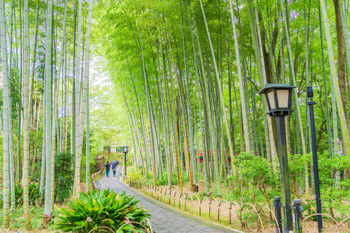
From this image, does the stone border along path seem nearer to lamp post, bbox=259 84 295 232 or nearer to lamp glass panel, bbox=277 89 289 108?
lamp post, bbox=259 84 295 232

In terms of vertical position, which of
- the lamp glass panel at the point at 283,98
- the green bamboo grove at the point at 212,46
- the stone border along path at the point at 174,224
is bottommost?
the stone border along path at the point at 174,224

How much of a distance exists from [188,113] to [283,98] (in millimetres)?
4450

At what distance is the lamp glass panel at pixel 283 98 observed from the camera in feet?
7.73

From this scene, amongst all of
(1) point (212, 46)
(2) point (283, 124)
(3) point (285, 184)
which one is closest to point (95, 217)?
(3) point (285, 184)

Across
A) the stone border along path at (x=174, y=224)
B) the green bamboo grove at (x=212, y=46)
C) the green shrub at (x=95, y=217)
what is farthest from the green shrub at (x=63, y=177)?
the green shrub at (x=95, y=217)

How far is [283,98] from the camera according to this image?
7.73 ft

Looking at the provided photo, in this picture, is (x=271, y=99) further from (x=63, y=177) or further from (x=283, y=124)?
(x=63, y=177)

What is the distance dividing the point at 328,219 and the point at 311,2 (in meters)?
4.19

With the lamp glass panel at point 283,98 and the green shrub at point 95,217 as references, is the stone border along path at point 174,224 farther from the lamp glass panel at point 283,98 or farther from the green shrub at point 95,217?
the lamp glass panel at point 283,98

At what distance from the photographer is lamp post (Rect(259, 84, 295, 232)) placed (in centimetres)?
224

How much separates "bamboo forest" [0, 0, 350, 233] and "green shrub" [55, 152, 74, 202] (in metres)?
0.03

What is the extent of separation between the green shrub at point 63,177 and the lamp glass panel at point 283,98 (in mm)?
5142

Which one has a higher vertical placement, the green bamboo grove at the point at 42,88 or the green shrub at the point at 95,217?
the green bamboo grove at the point at 42,88

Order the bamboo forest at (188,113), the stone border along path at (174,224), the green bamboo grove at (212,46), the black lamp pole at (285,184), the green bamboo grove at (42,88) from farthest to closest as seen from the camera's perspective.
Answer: the green bamboo grove at (212,46)
the stone border along path at (174,224)
the green bamboo grove at (42,88)
the bamboo forest at (188,113)
the black lamp pole at (285,184)
